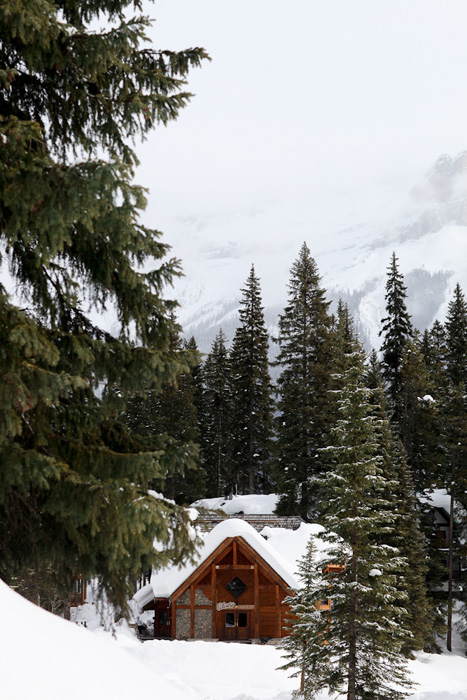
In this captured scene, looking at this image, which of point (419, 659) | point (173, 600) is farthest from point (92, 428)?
point (419, 659)

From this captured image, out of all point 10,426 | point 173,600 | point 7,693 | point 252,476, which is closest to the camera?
point 7,693

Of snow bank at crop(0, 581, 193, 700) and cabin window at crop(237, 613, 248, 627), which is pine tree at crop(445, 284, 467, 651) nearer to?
→ cabin window at crop(237, 613, 248, 627)

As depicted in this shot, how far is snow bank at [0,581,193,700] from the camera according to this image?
4.71m

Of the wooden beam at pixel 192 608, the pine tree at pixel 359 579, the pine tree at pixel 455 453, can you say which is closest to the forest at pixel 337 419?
the pine tree at pixel 455 453

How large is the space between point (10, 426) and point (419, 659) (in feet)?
97.4

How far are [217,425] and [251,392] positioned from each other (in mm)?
11533

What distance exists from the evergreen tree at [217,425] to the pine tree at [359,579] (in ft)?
125

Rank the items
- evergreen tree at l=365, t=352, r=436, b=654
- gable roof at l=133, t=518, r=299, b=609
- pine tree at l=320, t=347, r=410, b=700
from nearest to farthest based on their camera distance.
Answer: pine tree at l=320, t=347, r=410, b=700 → gable roof at l=133, t=518, r=299, b=609 → evergreen tree at l=365, t=352, r=436, b=654

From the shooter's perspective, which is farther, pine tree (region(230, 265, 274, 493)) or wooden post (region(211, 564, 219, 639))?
pine tree (region(230, 265, 274, 493))

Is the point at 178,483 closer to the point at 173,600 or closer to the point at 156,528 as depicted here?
the point at 173,600

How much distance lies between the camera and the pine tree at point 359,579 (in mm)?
14688

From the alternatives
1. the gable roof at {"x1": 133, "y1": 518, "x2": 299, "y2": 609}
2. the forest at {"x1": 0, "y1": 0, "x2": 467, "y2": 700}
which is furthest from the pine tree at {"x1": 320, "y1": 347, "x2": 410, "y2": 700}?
the gable roof at {"x1": 133, "y1": 518, "x2": 299, "y2": 609}

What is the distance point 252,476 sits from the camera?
44562mm

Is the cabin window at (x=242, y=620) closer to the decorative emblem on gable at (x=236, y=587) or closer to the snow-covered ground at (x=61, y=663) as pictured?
the decorative emblem on gable at (x=236, y=587)
